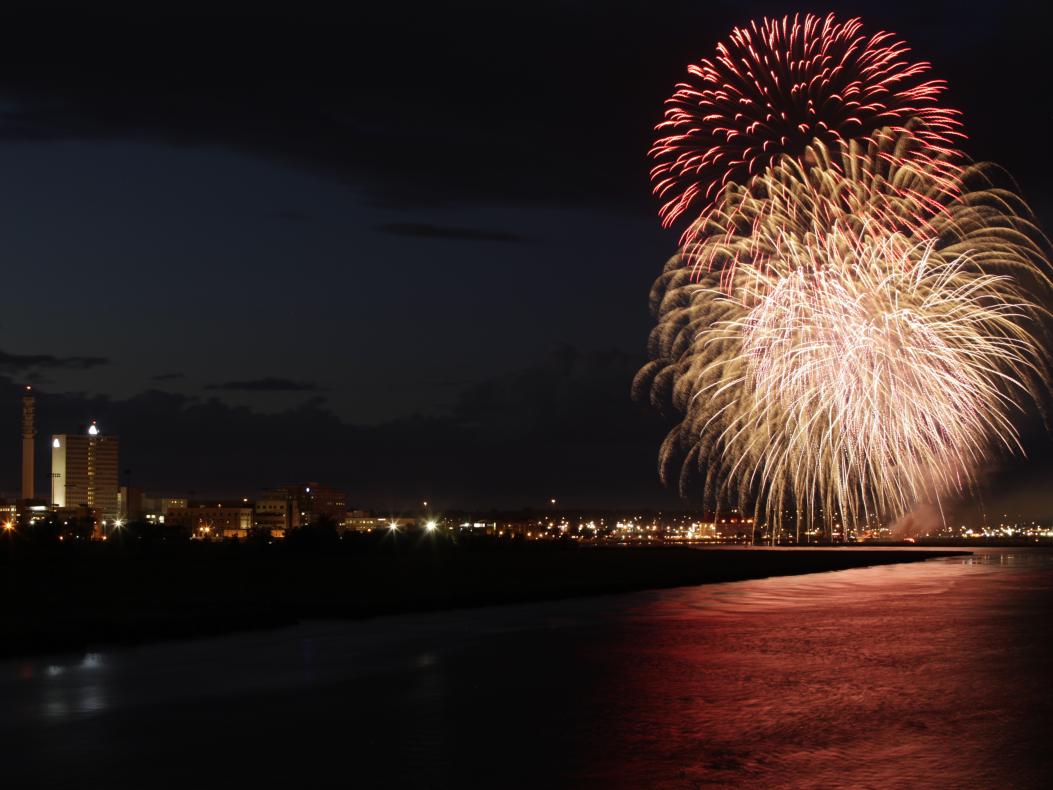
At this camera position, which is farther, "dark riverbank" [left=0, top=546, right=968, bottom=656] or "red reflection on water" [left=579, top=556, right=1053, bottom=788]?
"dark riverbank" [left=0, top=546, right=968, bottom=656]

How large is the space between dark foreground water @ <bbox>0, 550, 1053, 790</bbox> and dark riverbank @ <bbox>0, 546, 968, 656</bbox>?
9.14 ft

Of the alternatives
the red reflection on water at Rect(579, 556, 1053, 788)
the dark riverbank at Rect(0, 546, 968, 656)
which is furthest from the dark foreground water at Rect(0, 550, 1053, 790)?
the dark riverbank at Rect(0, 546, 968, 656)

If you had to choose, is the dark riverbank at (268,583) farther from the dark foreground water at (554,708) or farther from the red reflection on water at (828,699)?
the red reflection on water at (828,699)

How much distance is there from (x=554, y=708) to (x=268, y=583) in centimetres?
3931

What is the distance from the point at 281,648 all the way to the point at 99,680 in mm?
7291

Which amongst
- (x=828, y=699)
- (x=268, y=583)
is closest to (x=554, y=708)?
(x=828, y=699)

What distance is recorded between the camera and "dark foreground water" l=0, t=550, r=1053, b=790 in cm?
1669

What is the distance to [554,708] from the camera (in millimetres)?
22156

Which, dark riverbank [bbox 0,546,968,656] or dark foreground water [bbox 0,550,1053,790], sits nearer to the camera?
dark foreground water [bbox 0,550,1053,790]

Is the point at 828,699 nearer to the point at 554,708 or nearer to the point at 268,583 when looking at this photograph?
the point at 554,708

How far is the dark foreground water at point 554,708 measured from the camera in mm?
16688

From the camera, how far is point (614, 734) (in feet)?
63.6

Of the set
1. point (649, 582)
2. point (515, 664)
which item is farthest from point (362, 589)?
point (515, 664)

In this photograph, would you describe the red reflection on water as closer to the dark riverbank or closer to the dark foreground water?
the dark foreground water
